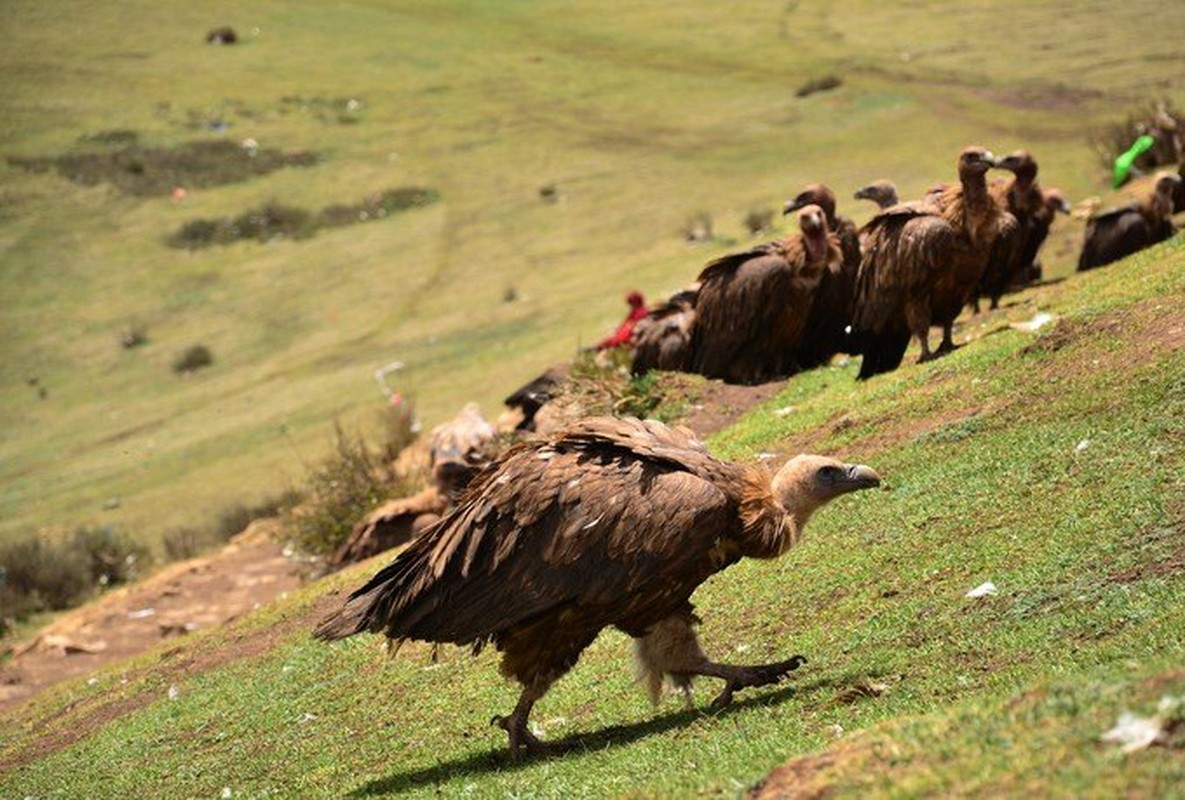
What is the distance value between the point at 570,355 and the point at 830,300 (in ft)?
31.2

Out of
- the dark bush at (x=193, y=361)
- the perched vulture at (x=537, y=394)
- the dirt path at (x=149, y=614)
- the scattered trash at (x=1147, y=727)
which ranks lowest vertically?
the dark bush at (x=193, y=361)

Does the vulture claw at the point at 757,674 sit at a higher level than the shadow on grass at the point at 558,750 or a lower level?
higher

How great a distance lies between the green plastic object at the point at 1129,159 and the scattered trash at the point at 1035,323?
12555 mm

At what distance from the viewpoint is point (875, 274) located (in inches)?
682

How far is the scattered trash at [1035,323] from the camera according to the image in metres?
15.8

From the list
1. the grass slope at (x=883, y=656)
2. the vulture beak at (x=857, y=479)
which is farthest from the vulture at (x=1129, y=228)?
the vulture beak at (x=857, y=479)

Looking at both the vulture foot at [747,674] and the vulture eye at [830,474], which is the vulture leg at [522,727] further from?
the vulture eye at [830,474]

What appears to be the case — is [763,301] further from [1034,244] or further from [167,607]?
[167,607]

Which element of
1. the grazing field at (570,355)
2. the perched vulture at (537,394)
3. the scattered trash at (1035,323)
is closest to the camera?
the grazing field at (570,355)

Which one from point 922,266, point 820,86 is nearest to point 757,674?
point 922,266

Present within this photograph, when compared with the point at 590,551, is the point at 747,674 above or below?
below

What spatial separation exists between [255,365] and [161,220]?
12.8 m

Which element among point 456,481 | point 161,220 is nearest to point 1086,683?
point 456,481

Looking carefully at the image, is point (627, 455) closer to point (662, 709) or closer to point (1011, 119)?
point (662, 709)
